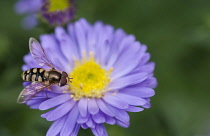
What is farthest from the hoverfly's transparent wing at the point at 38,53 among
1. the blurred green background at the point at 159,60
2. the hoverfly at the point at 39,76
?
the blurred green background at the point at 159,60

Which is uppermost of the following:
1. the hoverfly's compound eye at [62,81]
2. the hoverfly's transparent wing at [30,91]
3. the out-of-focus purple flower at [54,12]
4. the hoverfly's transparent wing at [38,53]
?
the out-of-focus purple flower at [54,12]

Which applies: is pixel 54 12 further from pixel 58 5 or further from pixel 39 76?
pixel 39 76

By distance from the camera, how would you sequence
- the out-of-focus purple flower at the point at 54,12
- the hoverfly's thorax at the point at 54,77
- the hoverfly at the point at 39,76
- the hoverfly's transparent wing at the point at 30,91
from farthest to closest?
the out-of-focus purple flower at the point at 54,12
the hoverfly's thorax at the point at 54,77
the hoverfly at the point at 39,76
the hoverfly's transparent wing at the point at 30,91

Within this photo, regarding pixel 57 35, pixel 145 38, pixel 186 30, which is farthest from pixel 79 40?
pixel 186 30

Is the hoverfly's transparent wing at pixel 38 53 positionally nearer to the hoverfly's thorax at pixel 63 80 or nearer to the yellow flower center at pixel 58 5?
the hoverfly's thorax at pixel 63 80

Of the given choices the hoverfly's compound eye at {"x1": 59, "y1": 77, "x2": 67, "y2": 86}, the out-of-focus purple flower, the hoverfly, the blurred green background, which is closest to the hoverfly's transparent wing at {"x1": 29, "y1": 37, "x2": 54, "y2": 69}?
the hoverfly
